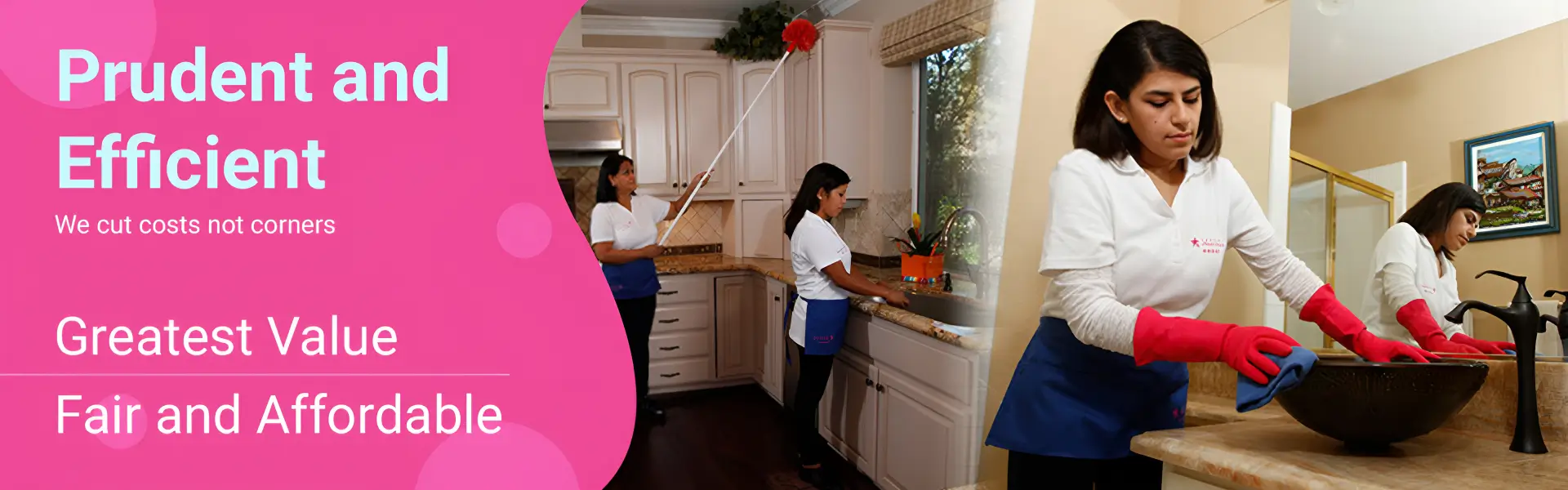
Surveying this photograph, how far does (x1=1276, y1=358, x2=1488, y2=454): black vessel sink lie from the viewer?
2.66 ft

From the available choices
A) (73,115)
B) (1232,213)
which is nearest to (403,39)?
(73,115)

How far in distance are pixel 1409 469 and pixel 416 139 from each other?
1154 millimetres

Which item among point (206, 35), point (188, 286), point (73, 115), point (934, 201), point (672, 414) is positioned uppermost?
point (206, 35)

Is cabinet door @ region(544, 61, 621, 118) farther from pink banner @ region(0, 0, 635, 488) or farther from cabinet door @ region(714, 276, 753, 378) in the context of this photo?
cabinet door @ region(714, 276, 753, 378)

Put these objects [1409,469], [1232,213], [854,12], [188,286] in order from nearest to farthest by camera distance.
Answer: [1409,469], [1232,213], [854,12], [188,286]

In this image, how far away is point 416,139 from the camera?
1178 mm

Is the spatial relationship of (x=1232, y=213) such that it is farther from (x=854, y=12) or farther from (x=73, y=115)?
(x=73, y=115)

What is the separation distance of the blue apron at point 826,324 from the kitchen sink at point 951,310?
0.09m

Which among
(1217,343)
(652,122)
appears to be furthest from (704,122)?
(1217,343)

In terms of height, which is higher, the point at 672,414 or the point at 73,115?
the point at 73,115

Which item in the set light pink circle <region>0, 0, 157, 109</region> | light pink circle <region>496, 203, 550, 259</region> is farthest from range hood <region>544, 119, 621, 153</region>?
light pink circle <region>0, 0, 157, 109</region>

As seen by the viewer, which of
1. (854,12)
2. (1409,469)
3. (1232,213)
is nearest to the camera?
(1409,469)

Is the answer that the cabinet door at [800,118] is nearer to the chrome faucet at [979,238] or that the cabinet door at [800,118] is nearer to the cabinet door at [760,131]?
the cabinet door at [760,131]

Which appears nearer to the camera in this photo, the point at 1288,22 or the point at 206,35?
the point at 1288,22
